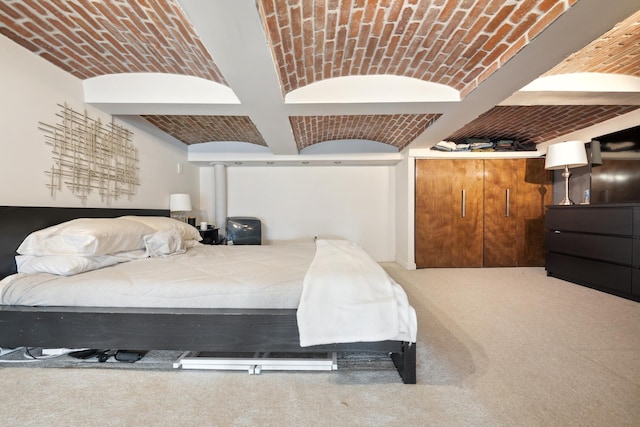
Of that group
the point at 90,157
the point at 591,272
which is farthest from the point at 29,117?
the point at 591,272

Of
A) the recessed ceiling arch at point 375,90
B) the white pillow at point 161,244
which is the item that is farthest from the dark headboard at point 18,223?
the recessed ceiling arch at point 375,90

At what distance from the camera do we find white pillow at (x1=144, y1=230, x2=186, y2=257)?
2031 millimetres

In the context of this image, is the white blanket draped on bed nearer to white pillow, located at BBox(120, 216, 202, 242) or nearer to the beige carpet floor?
the beige carpet floor

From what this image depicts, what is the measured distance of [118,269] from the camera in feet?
5.32

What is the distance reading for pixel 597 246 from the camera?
113 inches

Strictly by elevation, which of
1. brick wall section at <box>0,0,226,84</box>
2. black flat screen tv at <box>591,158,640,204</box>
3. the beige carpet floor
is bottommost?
the beige carpet floor

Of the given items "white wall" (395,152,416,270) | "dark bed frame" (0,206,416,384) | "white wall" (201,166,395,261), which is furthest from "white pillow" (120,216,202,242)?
"white wall" (395,152,416,270)

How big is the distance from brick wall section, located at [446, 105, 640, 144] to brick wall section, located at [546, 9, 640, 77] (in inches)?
26.4

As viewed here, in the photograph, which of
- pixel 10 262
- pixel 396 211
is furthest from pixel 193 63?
pixel 396 211

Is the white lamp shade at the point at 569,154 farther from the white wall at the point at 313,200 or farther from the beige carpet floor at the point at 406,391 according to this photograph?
the white wall at the point at 313,200

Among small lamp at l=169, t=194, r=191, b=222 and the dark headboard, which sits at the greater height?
small lamp at l=169, t=194, r=191, b=222

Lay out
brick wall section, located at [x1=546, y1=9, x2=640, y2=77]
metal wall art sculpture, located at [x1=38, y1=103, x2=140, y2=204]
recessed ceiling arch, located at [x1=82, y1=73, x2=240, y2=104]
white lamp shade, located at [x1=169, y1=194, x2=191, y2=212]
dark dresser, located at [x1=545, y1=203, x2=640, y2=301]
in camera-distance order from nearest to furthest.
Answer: brick wall section, located at [x1=546, y1=9, x2=640, y2=77], metal wall art sculpture, located at [x1=38, y1=103, x2=140, y2=204], recessed ceiling arch, located at [x1=82, y1=73, x2=240, y2=104], dark dresser, located at [x1=545, y1=203, x2=640, y2=301], white lamp shade, located at [x1=169, y1=194, x2=191, y2=212]

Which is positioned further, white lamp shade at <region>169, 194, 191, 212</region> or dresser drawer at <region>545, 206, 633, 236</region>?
white lamp shade at <region>169, 194, 191, 212</region>

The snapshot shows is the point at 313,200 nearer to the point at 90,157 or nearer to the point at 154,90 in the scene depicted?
the point at 154,90
